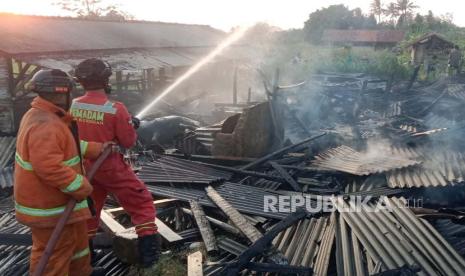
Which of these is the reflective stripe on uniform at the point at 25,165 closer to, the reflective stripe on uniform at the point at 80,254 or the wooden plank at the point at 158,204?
the reflective stripe on uniform at the point at 80,254

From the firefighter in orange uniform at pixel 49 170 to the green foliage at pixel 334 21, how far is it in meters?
48.4

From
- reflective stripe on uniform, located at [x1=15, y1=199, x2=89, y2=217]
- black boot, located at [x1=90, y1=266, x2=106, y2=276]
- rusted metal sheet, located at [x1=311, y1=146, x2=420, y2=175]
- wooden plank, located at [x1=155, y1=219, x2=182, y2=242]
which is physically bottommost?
black boot, located at [x1=90, y1=266, x2=106, y2=276]

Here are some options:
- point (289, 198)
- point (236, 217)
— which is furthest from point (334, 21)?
point (236, 217)

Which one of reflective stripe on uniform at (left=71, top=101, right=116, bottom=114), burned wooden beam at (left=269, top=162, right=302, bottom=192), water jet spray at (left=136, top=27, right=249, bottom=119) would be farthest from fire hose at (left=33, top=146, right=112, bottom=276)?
water jet spray at (left=136, top=27, right=249, bottom=119)

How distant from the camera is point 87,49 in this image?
1236cm

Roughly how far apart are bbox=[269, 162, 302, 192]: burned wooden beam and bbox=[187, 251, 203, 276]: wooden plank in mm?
2633

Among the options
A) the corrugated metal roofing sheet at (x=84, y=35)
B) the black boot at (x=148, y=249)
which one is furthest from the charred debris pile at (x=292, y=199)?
the corrugated metal roofing sheet at (x=84, y=35)

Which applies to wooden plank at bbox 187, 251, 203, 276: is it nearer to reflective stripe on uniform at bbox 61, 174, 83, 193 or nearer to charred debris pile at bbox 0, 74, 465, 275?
charred debris pile at bbox 0, 74, 465, 275

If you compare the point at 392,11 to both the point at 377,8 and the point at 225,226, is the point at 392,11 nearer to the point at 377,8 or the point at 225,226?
the point at 377,8

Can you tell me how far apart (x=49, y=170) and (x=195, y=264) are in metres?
1.83

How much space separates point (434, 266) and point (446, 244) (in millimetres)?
461

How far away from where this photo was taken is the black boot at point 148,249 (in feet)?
13.0

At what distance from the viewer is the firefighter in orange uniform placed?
9.53ft

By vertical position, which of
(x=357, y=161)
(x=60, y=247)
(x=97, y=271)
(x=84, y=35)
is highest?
(x=84, y=35)
